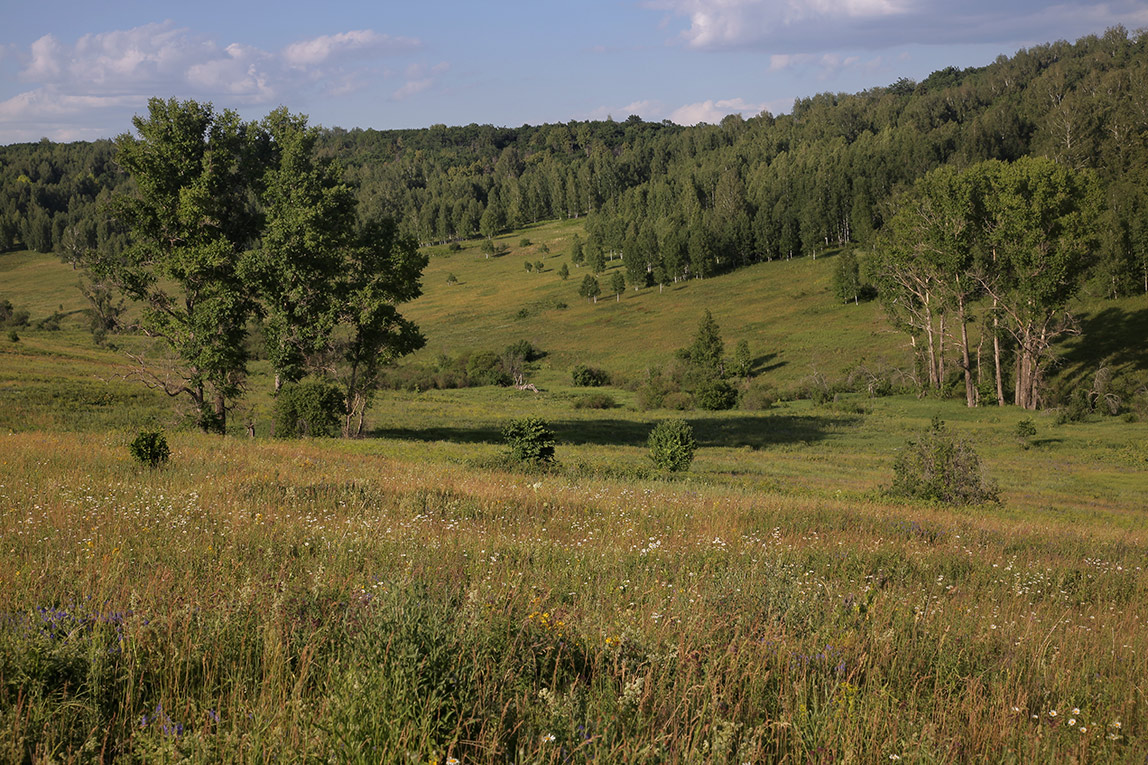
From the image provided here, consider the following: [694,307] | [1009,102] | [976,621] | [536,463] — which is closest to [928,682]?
[976,621]

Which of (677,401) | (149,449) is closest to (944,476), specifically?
(149,449)

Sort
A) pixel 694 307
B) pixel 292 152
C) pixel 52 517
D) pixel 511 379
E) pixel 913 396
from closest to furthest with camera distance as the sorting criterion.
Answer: pixel 52 517 → pixel 292 152 → pixel 913 396 → pixel 511 379 → pixel 694 307

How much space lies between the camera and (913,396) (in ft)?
199

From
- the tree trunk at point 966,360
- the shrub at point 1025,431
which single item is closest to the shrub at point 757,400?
the tree trunk at point 966,360

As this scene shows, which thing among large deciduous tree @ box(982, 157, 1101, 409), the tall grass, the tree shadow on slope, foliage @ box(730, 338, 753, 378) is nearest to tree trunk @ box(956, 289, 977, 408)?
large deciduous tree @ box(982, 157, 1101, 409)

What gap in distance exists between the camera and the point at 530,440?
80.1 feet

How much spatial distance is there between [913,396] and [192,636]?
213 feet

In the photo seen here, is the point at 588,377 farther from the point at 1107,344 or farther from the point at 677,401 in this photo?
the point at 1107,344

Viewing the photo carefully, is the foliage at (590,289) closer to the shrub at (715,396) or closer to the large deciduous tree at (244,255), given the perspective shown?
the shrub at (715,396)

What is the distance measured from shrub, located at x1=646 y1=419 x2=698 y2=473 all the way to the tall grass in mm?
15573

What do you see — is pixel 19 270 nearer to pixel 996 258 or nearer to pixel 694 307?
pixel 694 307

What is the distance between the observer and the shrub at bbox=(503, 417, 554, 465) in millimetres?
24203

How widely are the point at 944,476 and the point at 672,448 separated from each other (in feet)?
29.3

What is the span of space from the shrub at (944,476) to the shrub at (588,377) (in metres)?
55.2
